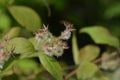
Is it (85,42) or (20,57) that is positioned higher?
(20,57)

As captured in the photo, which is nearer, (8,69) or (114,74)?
(8,69)

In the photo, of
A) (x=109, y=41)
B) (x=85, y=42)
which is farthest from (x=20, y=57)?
(x=85, y=42)

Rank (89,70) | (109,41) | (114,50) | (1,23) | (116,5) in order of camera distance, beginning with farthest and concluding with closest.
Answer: (116,5) → (1,23) → (114,50) → (109,41) → (89,70)

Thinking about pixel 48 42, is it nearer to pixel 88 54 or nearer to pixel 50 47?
pixel 50 47

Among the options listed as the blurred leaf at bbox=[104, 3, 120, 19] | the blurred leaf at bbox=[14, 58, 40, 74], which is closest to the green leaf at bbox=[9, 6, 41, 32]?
the blurred leaf at bbox=[14, 58, 40, 74]

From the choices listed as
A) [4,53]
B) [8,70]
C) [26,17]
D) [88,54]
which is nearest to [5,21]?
[88,54]

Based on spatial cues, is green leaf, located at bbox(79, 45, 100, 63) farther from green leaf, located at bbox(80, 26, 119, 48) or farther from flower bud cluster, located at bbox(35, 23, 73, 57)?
flower bud cluster, located at bbox(35, 23, 73, 57)

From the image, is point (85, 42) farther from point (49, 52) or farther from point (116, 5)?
point (49, 52)
